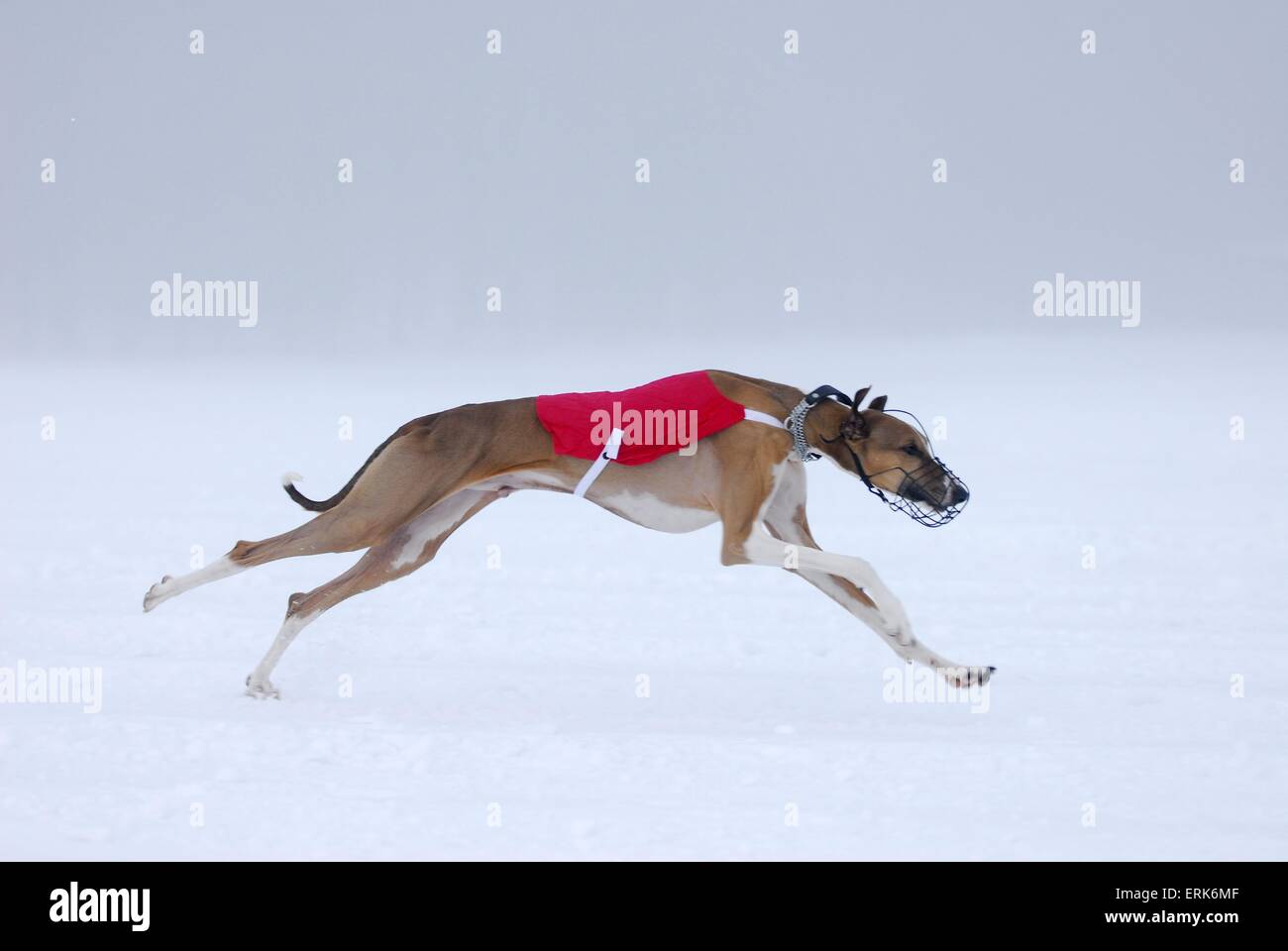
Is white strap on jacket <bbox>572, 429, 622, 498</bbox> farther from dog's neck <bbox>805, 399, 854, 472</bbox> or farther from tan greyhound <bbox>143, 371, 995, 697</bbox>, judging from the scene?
dog's neck <bbox>805, 399, 854, 472</bbox>

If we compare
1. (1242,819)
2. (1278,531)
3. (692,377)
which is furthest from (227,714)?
(1278,531)

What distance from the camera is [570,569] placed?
7.87 metres

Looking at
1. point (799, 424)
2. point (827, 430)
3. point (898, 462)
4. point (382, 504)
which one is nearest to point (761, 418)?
point (799, 424)

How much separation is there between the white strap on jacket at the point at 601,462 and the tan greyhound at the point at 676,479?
19mm

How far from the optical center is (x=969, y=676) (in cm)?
529

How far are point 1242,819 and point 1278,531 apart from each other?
4.77 m

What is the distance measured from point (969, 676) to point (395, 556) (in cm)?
220

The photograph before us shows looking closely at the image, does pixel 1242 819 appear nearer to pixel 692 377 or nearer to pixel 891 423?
pixel 891 423

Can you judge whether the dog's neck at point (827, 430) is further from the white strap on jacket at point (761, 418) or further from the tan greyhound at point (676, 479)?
the white strap on jacket at point (761, 418)

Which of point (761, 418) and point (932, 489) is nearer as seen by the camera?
point (932, 489)

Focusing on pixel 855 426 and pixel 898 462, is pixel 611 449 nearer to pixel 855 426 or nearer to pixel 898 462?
pixel 855 426

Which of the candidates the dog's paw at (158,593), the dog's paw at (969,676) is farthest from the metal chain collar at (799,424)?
the dog's paw at (158,593)

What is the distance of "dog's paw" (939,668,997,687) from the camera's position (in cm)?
528

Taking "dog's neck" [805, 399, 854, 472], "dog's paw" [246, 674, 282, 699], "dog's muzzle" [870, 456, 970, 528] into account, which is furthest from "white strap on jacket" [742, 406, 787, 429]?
"dog's paw" [246, 674, 282, 699]
